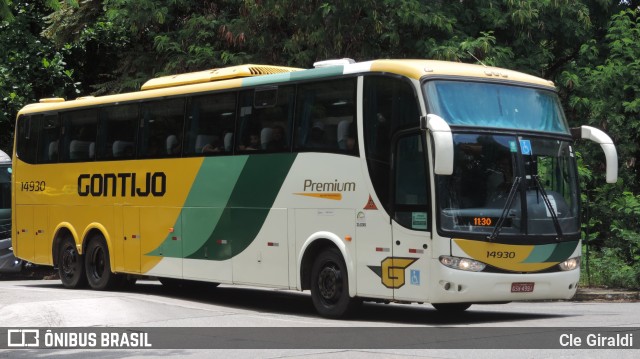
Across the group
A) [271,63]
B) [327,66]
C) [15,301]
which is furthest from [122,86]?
[327,66]

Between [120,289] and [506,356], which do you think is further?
[120,289]

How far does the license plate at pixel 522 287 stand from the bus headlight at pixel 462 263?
0.58 meters

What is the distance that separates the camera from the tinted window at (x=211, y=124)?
18453 mm

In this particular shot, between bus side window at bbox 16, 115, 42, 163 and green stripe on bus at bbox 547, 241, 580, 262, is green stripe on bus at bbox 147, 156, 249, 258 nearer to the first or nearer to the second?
green stripe on bus at bbox 547, 241, 580, 262

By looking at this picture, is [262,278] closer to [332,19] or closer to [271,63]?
[332,19]

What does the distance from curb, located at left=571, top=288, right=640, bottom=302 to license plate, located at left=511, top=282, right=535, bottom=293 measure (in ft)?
17.7

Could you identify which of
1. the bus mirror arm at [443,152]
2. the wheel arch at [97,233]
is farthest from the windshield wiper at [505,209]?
the wheel arch at [97,233]

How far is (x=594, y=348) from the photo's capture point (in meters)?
11.9

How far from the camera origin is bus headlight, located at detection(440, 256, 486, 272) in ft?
47.5

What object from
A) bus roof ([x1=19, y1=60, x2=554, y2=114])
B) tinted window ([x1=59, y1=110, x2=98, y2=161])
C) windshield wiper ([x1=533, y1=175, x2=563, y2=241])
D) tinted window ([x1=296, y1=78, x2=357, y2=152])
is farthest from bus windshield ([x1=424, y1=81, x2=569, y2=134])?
tinted window ([x1=59, y1=110, x2=98, y2=161])

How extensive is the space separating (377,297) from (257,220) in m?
3.18

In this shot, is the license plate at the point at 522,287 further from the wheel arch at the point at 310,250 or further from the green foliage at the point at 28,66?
the green foliage at the point at 28,66

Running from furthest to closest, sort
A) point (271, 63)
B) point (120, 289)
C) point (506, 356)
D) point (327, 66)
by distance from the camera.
Result: point (271, 63) → point (120, 289) → point (327, 66) → point (506, 356)

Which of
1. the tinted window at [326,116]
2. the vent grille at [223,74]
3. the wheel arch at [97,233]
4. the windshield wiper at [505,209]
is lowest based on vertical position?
the wheel arch at [97,233]
